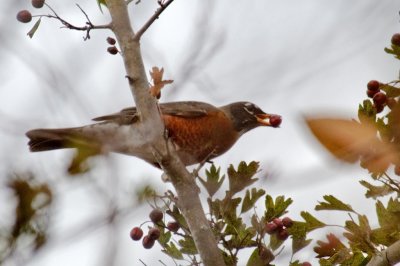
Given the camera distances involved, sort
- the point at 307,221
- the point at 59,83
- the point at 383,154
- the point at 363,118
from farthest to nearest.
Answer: the point at 307,221 < the point at 59,83 < the point at 363,118 < the point at 383,154

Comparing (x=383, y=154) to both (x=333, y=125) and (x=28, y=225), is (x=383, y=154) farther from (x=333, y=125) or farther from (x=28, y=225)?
(x=28, y=225)

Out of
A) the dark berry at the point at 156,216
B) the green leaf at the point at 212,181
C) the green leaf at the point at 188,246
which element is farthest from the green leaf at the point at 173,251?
the green leaf at the point at 212,181

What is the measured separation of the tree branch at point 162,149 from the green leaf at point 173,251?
179 millimetres

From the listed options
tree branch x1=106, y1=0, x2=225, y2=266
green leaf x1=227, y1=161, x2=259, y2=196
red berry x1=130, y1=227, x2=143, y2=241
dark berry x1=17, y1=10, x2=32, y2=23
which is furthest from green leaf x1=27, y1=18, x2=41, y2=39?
green leaf x1=227, y1=161, x2=259, y2=196

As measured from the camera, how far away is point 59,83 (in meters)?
2.32

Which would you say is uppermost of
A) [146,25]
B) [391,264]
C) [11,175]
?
[146,25]

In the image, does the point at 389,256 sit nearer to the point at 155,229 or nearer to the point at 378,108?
the point at 378,108

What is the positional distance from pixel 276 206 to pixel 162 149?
0.58 m

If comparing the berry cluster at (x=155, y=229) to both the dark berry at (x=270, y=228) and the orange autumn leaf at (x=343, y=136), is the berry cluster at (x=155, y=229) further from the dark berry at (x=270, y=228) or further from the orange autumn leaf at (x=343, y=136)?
the orange autumn leaf at (x=343, y=136)

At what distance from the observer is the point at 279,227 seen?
9.55 feet

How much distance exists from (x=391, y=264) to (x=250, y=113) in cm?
367

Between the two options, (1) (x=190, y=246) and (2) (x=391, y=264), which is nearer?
(2) (x=391, y=264)

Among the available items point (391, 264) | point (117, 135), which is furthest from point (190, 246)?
point (391, 264)

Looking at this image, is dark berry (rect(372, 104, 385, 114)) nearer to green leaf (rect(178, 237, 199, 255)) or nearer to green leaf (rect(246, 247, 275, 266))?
green leaf (rect(246, 247, 275, 266))
